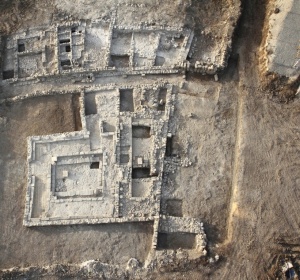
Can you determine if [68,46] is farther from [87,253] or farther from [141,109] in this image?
[87,253]

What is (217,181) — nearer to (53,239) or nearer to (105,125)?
(105,125)

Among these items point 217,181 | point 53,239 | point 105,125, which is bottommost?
point 53,239

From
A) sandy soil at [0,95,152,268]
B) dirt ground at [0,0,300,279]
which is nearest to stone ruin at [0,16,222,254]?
sandy soil at [0,95,152,268]

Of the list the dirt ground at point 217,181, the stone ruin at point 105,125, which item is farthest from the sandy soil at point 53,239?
the stone ruin at point 105,125

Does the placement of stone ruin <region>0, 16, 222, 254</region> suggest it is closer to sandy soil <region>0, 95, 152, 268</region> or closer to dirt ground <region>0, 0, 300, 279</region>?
sandy soil <region>0, 95, 152, 268</region>

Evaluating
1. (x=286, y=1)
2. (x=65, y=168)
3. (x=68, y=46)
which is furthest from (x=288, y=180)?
(x=68, y=46)

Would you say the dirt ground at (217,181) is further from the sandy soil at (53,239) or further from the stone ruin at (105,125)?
the stone ruin at (105,125)

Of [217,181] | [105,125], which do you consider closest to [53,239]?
[105,125]

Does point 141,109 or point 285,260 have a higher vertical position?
point 141,109
